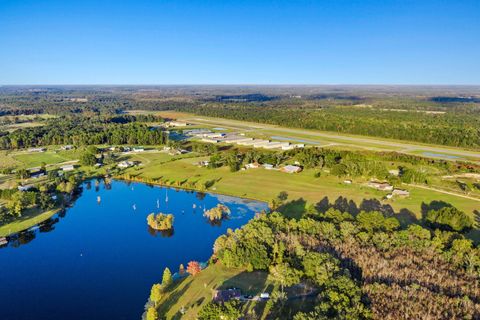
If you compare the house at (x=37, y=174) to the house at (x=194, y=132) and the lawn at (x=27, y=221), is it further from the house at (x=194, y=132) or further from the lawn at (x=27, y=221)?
the house at (x=194, y=132)

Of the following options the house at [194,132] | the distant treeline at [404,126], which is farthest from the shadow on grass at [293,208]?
the house at [194,132]

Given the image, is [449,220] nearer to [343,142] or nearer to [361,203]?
[361,203]

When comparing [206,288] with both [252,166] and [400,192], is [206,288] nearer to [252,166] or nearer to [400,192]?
[400,192]

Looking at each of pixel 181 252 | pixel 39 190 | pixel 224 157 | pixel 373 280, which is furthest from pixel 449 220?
pixel 39 190

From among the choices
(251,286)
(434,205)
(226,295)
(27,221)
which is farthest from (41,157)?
(434,205)

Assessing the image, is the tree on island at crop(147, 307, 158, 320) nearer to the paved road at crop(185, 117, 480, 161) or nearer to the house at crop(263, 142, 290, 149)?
the house at crop(263, 142, 290, 149)

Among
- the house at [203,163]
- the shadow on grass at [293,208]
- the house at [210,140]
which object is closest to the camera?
the shadow on grass at [293,208]
